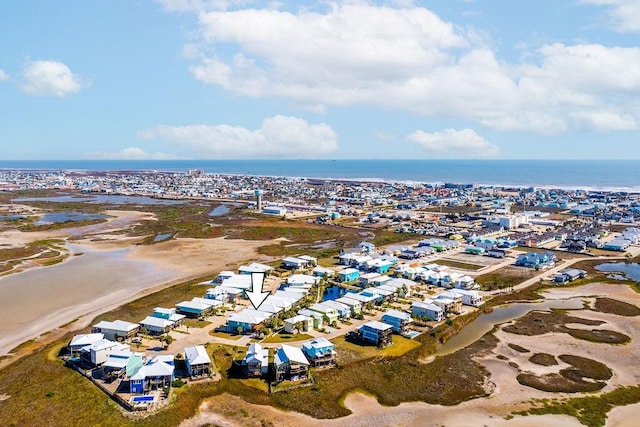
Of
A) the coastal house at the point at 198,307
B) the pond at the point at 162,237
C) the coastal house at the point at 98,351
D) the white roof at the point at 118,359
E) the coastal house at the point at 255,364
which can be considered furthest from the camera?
the pond at the point at 162,237

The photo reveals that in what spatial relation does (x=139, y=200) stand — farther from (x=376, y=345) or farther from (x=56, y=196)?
(x=376, y=345)

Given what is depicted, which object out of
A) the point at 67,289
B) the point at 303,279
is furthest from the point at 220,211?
the point at 303,279

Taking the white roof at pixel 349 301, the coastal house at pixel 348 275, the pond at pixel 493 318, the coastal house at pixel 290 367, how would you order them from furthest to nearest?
1. the coastal house at pixel 348 275
2. the white roof at pixel 349 301
3. the pond at pixel 493 318
4. the coastal house at pixel 290 367

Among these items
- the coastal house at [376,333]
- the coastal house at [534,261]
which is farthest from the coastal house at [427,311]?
the coastal house at [534,261]

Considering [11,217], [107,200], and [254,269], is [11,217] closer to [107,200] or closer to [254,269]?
[107,200]

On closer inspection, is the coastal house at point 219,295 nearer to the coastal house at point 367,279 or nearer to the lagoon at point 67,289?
the lagoon at point 67,289

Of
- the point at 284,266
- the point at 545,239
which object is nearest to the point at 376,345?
the point at 284,266
